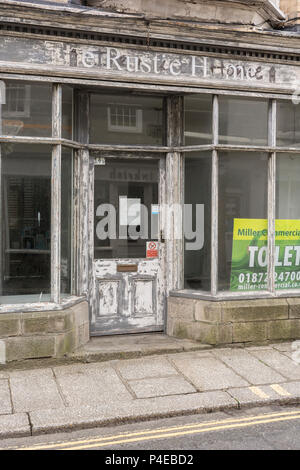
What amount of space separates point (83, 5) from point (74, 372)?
5004mm

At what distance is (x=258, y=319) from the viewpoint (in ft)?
26.5

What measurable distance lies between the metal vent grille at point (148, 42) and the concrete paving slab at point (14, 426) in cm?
472

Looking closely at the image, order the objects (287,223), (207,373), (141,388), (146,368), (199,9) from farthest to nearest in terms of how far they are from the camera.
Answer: (287,223), (199,9), (146,368), (207,373), (141,388)

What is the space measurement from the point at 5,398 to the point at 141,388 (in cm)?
152

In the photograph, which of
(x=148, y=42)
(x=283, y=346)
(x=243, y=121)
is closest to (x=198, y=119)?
(x=243, y=121)

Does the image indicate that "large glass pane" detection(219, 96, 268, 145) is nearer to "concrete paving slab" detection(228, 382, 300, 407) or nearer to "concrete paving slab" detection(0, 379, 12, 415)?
"concrete paving slab" detection(228, 382, 300, 407)

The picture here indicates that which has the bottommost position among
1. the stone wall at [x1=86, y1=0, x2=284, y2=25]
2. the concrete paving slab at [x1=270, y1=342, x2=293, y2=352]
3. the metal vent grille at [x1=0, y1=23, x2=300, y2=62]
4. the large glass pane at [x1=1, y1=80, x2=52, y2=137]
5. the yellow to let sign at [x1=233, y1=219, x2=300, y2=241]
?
the concrete paving slab at [x1=270, y1=342, x2=293, y2=352]

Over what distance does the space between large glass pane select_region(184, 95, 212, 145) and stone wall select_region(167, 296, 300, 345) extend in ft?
8.04

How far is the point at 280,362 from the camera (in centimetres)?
723

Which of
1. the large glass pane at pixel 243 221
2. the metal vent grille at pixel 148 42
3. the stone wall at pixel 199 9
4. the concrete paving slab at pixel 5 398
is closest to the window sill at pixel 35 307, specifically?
the concrete paving slab at pixel 5 398

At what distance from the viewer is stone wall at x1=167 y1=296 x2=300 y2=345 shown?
7.84 m

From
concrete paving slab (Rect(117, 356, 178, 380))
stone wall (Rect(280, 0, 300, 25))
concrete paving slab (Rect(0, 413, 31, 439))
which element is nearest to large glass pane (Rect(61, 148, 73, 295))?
concrete paving slab (Rect(117, 356, 178, 380))

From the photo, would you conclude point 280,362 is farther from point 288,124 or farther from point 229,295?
point 288,124
